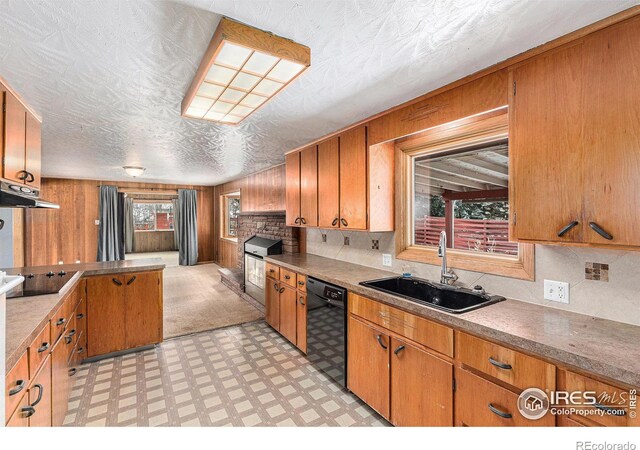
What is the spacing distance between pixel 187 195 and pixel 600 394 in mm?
8468

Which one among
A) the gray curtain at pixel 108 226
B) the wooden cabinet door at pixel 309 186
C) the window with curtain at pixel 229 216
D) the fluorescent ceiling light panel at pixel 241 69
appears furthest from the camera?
the window with curtain at pixel 229 216

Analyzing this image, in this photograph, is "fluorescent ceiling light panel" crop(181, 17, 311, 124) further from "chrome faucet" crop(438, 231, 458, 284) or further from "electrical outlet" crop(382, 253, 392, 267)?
"electrical outlet" crop(382, 253, 392, 267)

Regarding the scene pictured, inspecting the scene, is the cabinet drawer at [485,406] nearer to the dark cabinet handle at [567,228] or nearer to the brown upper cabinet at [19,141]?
the dark cabinet handle at [567,228]

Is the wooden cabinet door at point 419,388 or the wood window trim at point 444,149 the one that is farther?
the wood window trim at point 444,149

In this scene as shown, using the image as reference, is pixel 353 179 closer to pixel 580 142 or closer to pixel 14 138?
pixel 580 142

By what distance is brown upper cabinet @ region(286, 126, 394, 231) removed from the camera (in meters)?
2.59

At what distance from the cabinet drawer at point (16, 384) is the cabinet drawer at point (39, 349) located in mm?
63

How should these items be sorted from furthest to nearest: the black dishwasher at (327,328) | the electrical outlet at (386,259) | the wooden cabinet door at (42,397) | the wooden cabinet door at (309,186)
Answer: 1. the wooden cabinet door at (309,186)
2. the electrical outlet at (386,259)
3. the black dishwasher at (327,328)
4. the wooden cabinet door at (42,397)

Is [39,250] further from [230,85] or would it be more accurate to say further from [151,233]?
[230,85]

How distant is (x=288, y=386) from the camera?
99.4 inches

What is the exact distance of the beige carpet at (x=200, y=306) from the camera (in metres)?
3.86

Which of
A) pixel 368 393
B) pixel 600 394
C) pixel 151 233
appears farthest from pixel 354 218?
pixel 151 233

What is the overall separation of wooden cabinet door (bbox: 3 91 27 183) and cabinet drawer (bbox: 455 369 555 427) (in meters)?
2.75

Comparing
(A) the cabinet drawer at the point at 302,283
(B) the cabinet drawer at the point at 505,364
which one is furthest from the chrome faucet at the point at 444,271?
(A) the cabinet drawer at the point at 302,283
